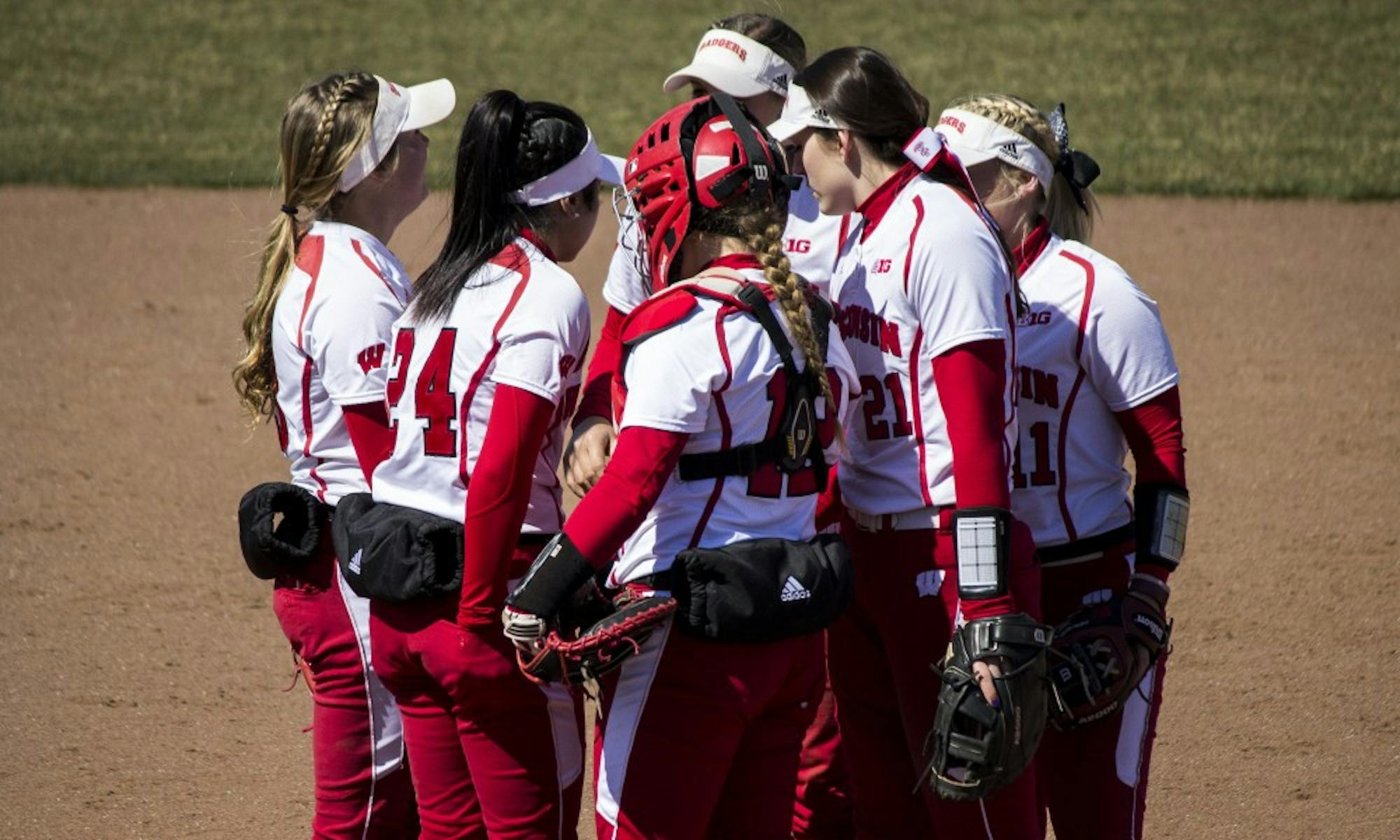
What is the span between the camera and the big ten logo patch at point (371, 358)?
11.4ft

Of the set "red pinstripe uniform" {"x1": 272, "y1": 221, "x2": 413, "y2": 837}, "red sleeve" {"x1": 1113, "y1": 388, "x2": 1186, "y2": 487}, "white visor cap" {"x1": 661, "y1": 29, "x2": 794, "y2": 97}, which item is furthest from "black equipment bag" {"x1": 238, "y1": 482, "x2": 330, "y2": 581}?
"red sleeve" {"x1": 1113, "y1": 388, "x2": 1186, "y2": 487}

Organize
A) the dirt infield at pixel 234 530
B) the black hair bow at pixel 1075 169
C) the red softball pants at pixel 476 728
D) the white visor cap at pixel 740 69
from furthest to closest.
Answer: the dirt infield at pixel 234 530 → the white visor cap at pixel 740 69 → the black hair bow at pixel 1075 169 → the red softball pants at pixel 476 728

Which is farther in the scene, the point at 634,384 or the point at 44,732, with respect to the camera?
Result: the point at 44,732

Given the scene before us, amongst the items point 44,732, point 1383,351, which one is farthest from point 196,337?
point 1383,351

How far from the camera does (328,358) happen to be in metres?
3.48

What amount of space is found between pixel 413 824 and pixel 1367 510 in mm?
4753

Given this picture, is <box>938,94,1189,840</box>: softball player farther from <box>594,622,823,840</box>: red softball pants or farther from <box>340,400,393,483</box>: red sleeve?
<box>340,400,393,483</box>: red sleeve

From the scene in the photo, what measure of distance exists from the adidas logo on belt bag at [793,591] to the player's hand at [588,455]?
1.78ft

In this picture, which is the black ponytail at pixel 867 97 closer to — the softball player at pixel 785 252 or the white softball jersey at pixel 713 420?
the white softball jersey at pixel 713 420

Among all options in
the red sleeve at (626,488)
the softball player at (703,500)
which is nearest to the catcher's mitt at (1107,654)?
the softball player at (703,500)

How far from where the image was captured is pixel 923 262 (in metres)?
3.18

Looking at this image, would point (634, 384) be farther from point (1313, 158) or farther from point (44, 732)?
point (1313, 158)

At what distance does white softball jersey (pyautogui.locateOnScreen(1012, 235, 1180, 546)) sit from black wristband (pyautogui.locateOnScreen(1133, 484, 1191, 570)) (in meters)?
0.12

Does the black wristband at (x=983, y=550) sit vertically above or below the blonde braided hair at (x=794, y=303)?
below
